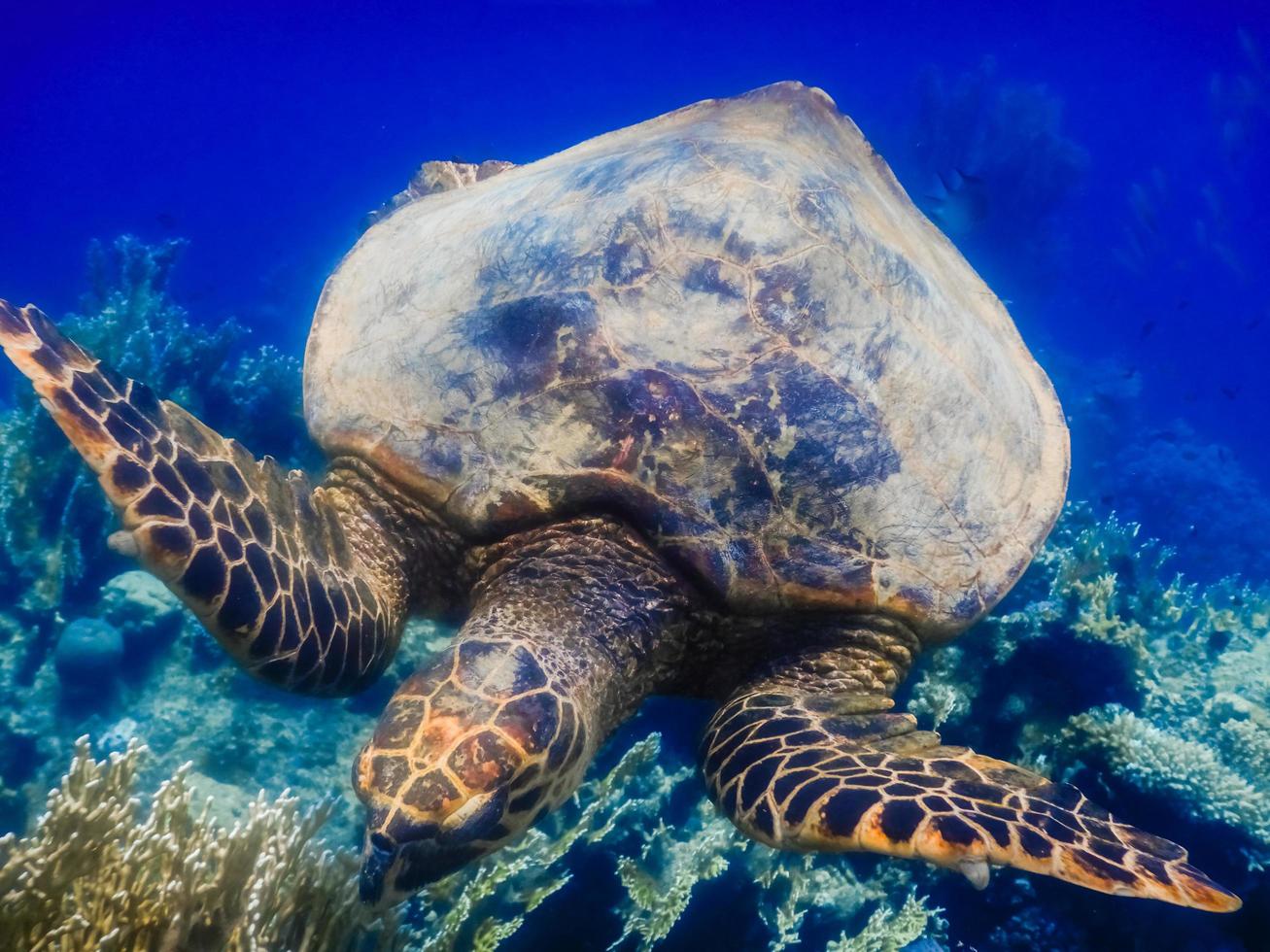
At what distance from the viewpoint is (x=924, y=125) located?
23.1 meters

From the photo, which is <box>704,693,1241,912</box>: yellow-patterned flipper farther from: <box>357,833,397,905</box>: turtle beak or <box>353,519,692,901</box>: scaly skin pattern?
<box>357,833,397,905</box>: turtle beak

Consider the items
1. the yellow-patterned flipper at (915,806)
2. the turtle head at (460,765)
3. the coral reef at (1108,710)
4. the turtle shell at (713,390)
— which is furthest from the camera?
the coral reef at (1108,710)

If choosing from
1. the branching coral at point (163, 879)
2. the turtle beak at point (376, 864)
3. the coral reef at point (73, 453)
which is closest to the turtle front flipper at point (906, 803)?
the turtle beak at point (376, 864)

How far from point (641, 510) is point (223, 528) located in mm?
1502

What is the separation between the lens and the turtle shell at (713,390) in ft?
9.57

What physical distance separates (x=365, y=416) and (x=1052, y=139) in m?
25.3

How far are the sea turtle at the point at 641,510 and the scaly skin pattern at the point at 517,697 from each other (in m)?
0.01

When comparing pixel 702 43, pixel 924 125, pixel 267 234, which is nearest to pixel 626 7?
pixel 702 43

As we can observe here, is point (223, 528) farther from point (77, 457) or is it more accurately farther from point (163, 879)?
point (77, 457)

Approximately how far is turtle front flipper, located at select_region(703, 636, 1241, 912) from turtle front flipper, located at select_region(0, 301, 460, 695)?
1550 millimetres

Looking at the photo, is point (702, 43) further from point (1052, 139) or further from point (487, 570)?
point (487, 570)

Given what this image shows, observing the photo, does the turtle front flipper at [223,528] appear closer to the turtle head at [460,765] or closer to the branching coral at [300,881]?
the turtle head at [460,765]

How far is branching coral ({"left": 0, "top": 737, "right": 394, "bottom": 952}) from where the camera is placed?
6.92 ft

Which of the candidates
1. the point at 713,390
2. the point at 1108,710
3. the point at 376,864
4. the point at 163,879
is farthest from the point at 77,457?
the point at 1108,710
